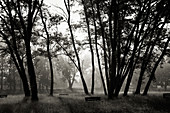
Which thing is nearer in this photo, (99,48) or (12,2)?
(12,2)

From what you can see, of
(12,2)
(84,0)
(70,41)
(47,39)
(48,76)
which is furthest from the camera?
(48,76)

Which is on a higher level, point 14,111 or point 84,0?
point 84,0

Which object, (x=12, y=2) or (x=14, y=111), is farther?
(x=12, y=2)

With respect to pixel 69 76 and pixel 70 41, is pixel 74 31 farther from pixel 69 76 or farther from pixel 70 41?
pixel 69 76

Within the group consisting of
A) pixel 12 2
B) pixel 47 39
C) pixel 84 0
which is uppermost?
pixel 84 0

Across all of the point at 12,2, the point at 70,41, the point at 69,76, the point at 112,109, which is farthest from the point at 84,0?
the point at 69,76

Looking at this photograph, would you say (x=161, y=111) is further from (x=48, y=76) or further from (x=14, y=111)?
(x=48, y=76)

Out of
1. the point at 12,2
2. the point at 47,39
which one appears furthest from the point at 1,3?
the point at 47,39

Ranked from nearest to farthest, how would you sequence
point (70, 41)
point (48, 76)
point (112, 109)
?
1. point (112, 109)
2. point (70, 41)
3. point (48, 76)

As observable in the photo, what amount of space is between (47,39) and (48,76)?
43768mm

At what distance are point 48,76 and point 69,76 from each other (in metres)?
8.42

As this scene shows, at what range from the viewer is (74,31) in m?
23.2

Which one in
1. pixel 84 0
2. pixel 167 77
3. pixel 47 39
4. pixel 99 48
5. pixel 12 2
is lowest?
pixel 167 77

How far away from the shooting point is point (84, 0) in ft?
66.7
